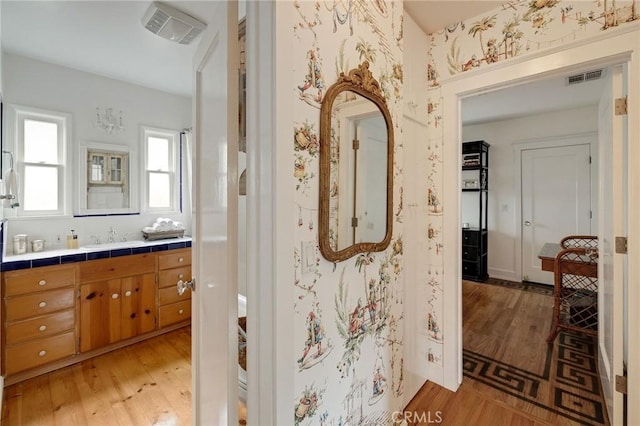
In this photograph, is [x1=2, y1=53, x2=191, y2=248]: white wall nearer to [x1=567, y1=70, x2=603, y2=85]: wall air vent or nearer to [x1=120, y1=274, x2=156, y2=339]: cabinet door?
[x1=120, y1=274, x2=156, y2=339]: cabinet door

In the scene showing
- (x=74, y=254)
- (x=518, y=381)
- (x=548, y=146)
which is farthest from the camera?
(x=548, y=146)

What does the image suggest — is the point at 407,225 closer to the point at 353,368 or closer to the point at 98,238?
the point at 353,368

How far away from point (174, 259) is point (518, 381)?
3.05 m

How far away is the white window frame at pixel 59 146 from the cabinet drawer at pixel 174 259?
93 centimetres

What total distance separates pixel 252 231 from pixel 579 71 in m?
2.00

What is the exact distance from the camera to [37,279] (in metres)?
2.17

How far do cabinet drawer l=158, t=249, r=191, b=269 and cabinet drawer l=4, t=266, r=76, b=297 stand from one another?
66 cm

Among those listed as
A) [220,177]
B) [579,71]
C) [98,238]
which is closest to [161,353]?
[98,238]

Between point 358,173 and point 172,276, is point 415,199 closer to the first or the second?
point 358,173

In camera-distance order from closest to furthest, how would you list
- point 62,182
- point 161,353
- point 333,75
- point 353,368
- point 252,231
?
point 252,231 < point 333,75 < point 353,368 < point 161,353 < point 62,182

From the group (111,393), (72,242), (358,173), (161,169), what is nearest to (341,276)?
(358,173)

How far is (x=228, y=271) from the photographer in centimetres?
95

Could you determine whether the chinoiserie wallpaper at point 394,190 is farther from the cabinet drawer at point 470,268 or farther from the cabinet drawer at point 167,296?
the cabinet drawer at point 470,268

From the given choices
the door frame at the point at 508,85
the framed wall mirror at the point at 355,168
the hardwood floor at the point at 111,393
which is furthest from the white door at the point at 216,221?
the door frame at the point at 508,85
